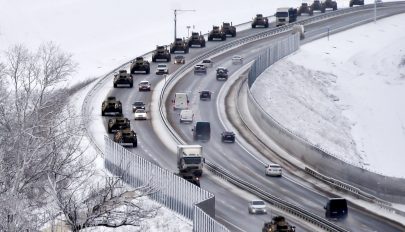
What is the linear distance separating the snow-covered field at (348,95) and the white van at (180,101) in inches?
433

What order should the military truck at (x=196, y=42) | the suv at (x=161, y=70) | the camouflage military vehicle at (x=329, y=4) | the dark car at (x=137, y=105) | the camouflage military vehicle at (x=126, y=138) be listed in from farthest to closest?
the camouflage military vehicle at (x=329, y=4)
the military truck at (x=196, y=42)
the suv at (x=161, y=70)
the dark car at (x=137, y=105)
the camouflage military vehicle at (x=126, y=138)

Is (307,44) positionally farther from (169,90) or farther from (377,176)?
(377,176)

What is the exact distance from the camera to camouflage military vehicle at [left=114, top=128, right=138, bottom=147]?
93688 mm

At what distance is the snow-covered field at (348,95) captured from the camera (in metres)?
116

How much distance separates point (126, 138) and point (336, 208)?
24.5m

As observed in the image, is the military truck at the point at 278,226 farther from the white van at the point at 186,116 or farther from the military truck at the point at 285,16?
the military truck at the point at 285,16

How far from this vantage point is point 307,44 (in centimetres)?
14925

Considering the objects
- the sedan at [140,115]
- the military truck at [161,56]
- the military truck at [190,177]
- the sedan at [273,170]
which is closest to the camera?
the military truck at [190,177]

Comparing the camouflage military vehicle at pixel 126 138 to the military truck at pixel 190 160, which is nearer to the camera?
the military truck at pixel 190 160

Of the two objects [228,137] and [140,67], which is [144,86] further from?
[228,137]

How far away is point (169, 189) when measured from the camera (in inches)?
2825

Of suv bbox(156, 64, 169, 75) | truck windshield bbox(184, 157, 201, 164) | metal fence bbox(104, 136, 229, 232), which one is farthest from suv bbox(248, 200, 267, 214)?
suv bbox(156, 64, 169, 75)

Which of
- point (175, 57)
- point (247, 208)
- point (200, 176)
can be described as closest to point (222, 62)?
point (175, 57)

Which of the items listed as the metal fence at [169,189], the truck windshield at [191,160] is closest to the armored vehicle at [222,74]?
the truck windshield at [191,160]
